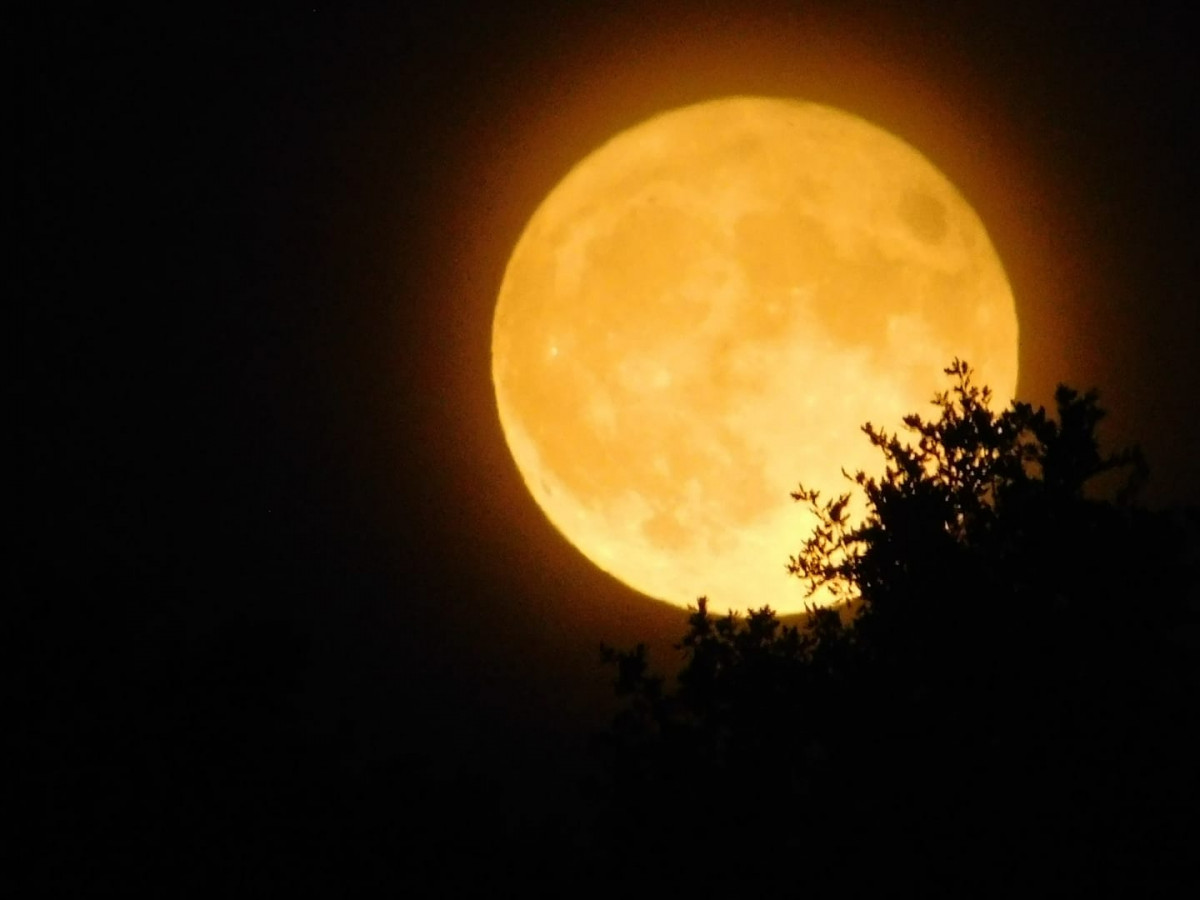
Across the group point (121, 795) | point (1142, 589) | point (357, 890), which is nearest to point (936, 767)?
point (1142, 589)

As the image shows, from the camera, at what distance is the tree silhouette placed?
21.6 feet

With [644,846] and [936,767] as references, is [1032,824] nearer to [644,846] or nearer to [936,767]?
[936,767]

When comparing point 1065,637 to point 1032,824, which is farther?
point 1065,637

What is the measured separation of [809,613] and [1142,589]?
249cm

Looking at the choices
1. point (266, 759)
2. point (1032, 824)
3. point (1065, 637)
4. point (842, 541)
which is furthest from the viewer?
point (266, 759)

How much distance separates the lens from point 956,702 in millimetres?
7023

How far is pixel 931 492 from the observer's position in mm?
8023

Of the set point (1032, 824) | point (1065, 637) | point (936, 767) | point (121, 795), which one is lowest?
point (1032, 824)

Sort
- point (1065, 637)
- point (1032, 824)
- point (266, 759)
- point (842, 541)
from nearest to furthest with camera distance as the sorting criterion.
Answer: point (1032, 824) < point (1065, 637) < point (842, 541) < point (266, 759)

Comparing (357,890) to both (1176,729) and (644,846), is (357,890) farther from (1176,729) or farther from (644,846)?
(1176,729)

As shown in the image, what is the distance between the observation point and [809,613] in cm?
857

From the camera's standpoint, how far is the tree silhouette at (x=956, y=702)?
657 centimetres

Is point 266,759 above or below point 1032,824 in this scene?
above

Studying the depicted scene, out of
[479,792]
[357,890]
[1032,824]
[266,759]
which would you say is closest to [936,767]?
[1032,824]
